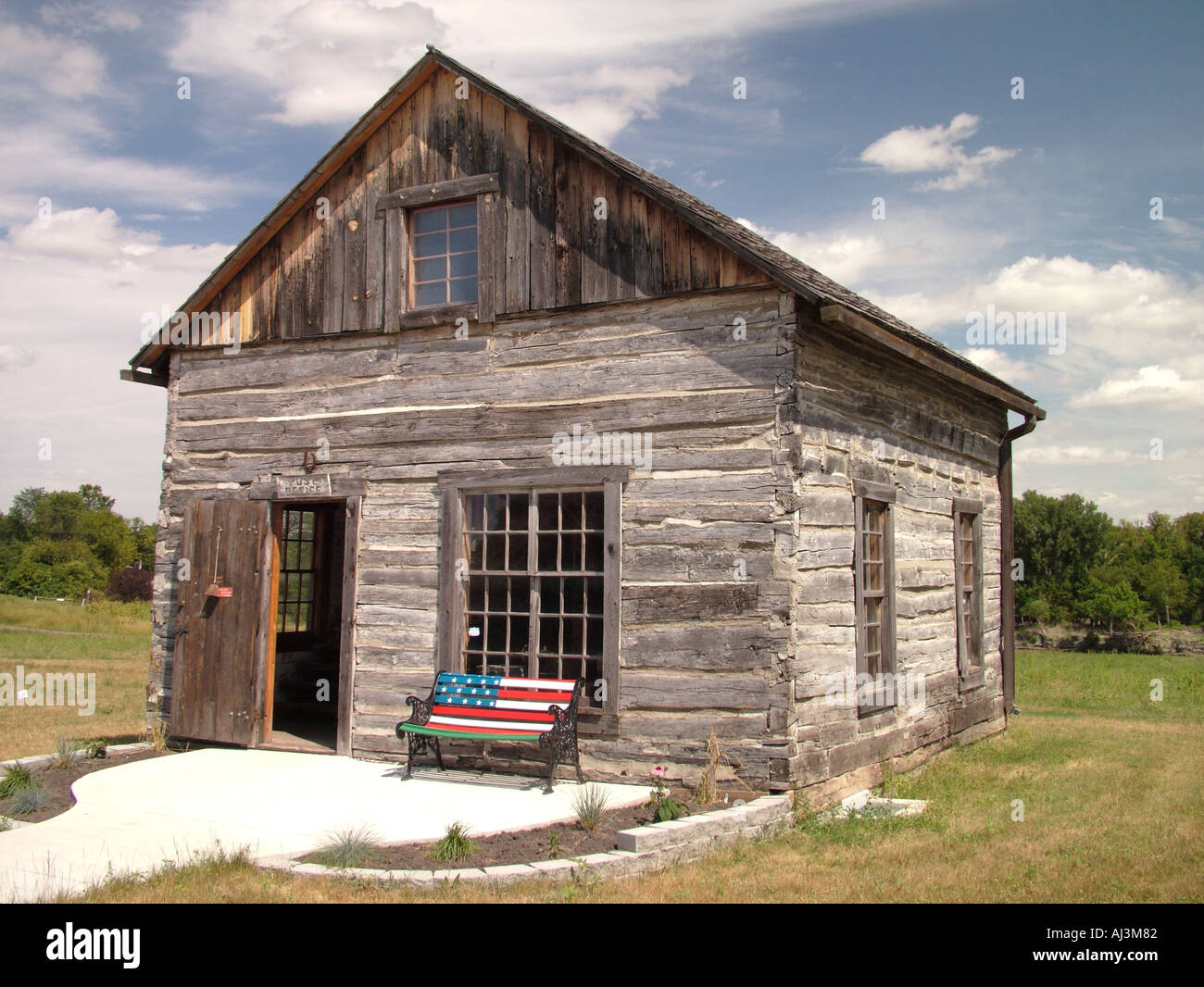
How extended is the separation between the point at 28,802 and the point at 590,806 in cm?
423

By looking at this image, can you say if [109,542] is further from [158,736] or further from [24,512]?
[158,736]

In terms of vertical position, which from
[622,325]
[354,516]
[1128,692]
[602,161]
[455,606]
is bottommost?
[1128,692]

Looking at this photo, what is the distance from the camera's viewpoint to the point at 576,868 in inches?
231

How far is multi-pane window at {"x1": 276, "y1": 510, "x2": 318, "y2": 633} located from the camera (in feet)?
40.8

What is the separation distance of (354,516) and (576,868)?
16.2 ft

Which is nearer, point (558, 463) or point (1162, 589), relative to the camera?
point (558, 463)

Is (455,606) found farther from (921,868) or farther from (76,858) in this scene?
(921,868)

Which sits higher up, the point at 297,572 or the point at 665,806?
the point at 297,572

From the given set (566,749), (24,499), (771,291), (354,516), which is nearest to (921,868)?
(566,749)

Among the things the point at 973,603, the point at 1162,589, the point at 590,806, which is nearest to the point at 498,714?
the point at 590,806

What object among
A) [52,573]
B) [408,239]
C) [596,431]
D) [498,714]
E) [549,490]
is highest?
[408,239]

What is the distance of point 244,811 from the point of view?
7520mm

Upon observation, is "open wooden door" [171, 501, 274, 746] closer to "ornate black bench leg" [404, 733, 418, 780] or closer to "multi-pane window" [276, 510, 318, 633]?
"multi-pane window" [276, 510, 318, 633]

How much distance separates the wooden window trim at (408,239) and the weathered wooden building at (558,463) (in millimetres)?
30
